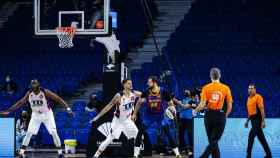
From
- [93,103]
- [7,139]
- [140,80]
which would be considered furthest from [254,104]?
[140,80]

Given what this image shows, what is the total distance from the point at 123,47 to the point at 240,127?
43.9 feet

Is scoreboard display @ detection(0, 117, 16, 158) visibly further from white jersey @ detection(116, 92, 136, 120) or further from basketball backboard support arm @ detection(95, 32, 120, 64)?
white jersey @ detection(116, 92, 136, 120)

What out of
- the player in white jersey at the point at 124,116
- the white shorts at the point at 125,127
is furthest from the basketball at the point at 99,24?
the white shorts at the point at 125,127

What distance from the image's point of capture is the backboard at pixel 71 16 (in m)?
16.5

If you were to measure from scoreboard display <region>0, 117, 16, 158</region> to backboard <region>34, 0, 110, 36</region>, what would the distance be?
8.46ft

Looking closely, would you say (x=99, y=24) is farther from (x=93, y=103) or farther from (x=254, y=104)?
(x=254, y=104)

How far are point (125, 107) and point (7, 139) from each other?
372 centimetres

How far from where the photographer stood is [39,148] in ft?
69.4

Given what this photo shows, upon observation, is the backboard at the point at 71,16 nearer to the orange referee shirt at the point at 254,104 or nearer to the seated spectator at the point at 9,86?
the orange referee shirt at the point at 254,104

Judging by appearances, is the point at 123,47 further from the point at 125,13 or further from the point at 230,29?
the point at 230,29

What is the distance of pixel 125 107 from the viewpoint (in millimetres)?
14312

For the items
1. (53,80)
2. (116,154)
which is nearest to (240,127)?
(116,154)

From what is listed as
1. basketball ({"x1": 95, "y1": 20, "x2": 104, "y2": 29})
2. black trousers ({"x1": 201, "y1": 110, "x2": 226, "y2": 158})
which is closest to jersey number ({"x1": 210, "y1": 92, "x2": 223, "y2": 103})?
black trousers ({"x1": 201, "y1": 110, "x2": 226, "y2": 158})

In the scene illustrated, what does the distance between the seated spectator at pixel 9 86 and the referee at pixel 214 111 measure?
1356 centimetres
